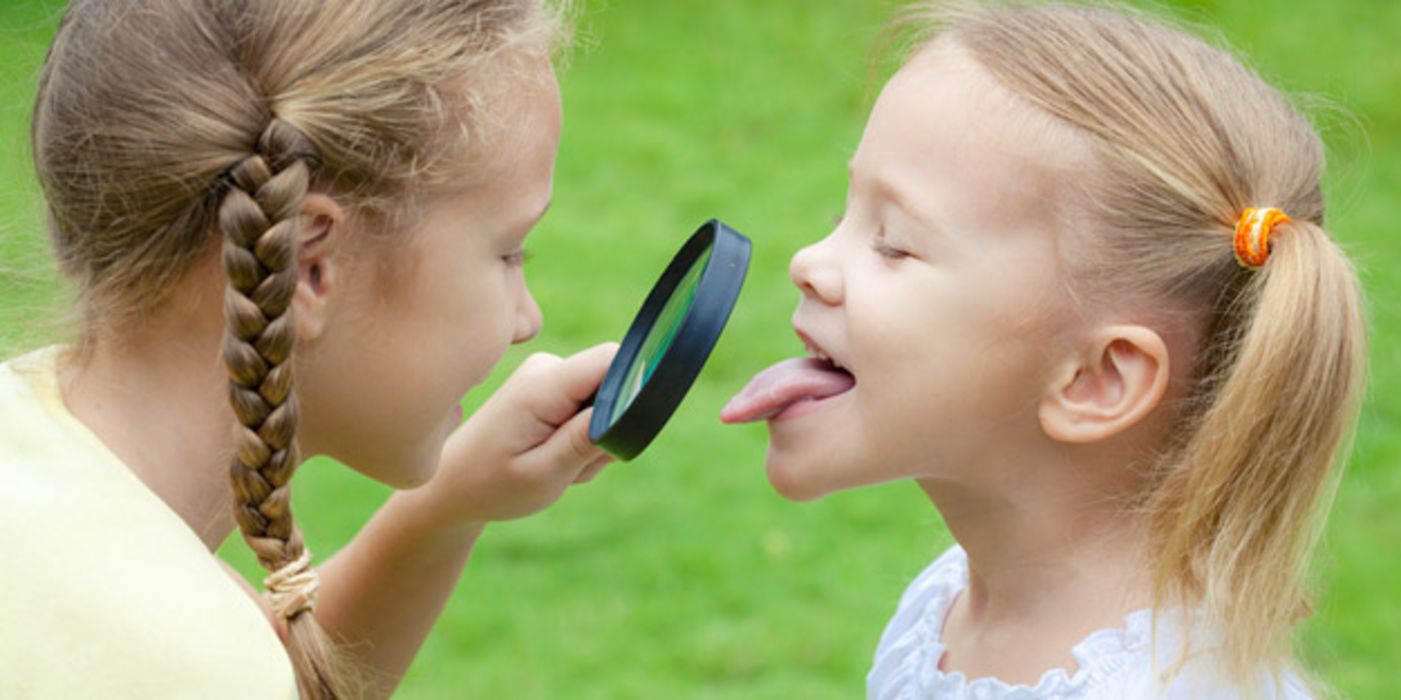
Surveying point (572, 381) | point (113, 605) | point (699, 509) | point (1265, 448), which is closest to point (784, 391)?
point (572, 381)

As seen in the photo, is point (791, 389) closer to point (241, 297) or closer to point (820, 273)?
point (820, 273)

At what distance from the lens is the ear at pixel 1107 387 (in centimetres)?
241

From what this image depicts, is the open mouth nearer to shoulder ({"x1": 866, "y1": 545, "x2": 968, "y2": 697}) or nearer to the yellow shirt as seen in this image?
shoulder ({"x1": 866, "y1": 545, "x2": 968, "y2": 697})

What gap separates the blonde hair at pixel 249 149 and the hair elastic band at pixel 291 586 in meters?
0.01

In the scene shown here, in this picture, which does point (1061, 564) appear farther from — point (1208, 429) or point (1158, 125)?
point (1158, 125)

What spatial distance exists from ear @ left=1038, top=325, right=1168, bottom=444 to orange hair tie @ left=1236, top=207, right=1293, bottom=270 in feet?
0.47

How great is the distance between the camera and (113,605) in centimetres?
207

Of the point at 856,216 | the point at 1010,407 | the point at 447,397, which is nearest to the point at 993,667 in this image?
the point at 1010,407

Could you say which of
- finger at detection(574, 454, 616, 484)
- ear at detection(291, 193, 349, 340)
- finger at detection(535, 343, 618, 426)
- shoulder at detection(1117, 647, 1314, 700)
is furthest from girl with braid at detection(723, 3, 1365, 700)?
ear at detection(291, 193, 349, 340)

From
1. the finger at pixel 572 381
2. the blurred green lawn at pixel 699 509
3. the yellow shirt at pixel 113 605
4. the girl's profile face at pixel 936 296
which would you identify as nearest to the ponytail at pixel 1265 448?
the girl's profile face at pixel 936 296

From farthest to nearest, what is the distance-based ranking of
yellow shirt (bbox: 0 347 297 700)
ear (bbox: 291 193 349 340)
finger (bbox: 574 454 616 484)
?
finger (bbox: 574 454 616 484), ear (bbox: 291 193 349 340), yellow shirt (bbox: 0 347 297 700)

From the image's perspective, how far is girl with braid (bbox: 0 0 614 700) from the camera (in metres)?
2.10

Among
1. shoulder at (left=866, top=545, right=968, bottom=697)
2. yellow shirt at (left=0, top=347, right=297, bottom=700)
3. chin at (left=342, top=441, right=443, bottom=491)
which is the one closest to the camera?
yellow shirt at (left=0, top=347, right=297, bottom=700)

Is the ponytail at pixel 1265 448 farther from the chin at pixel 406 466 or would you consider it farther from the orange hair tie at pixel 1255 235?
the chin at pixel 406 466
